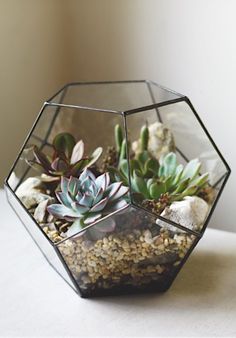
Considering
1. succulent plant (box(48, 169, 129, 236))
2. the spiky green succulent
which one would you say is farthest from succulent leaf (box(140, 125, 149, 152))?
succulent plant (box(48, 169, 129, 236))

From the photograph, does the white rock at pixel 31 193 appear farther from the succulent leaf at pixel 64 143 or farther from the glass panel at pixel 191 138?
the glass panel at pixel 191 138

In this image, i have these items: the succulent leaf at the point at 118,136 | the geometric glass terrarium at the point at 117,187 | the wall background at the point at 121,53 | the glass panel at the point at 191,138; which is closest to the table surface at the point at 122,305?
the geometric glass terrarium at the point at 117,187

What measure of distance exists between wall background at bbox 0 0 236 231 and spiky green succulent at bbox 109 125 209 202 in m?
0.21

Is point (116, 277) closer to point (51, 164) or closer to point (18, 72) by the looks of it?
point (51, 164)

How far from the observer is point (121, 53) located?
1.21 m

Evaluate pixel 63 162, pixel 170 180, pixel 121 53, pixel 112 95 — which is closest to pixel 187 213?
pixel 170 180

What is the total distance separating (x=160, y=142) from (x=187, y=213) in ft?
0.84

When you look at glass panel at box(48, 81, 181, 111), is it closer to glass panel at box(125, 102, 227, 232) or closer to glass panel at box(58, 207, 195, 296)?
glass panel at box(125, 102, 227, 232)

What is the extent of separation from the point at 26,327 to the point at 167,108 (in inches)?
18.1

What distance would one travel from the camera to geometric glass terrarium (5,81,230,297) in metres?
0.70

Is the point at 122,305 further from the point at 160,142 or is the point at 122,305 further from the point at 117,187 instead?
the point at 160,142

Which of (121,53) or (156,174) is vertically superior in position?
(121,53)

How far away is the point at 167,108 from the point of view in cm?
100

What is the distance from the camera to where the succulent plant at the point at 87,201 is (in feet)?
2.31
